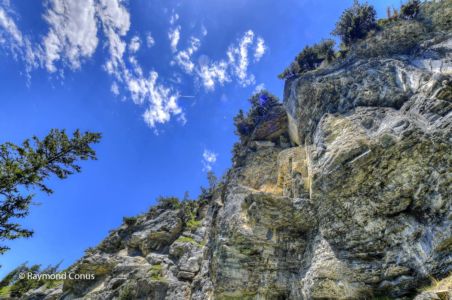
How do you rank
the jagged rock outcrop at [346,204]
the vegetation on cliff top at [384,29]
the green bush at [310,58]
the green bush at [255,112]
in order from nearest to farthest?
1. the jagged rock outcrop at [346,204]
2. the vegetation on cliff top at [384,29]
3. the green bush at [310,58]
4. the green bush at [255,112]

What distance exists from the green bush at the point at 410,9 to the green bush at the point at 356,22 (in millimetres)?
2638

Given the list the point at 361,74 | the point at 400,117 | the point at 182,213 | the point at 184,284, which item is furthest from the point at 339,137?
the point at 182,213

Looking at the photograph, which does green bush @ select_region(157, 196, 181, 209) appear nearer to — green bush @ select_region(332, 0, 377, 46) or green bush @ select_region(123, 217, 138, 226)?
green bush @ select_region(123, 217, 138, 226)

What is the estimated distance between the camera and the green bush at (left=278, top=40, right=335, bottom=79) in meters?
31.7

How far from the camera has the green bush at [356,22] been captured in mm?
28141

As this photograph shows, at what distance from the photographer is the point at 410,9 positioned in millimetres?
26328

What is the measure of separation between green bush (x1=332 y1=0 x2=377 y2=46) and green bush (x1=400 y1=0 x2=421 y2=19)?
8.65ft

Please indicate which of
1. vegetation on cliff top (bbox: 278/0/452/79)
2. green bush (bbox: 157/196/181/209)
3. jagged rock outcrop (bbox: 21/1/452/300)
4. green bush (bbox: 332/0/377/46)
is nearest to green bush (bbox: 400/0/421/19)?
vegetation on cliff top (bbox: 278/0/452/79)

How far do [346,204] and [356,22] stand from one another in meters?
23.2

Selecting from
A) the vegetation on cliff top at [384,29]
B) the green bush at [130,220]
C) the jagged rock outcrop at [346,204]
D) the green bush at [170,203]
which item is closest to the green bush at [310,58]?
the vegetation on cliff top at [384,29]

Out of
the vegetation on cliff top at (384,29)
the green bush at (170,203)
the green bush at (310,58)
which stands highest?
the green bush at (310,58)

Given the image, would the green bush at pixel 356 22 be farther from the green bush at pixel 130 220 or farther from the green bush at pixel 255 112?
the green bush at pixel 130 220

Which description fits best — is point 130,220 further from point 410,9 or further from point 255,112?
point 410,9

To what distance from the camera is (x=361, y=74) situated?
2084 centimetres
